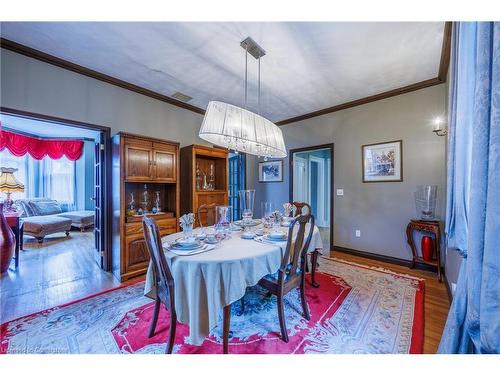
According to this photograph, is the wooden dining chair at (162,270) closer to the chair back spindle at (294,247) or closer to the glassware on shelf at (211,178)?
the chair back spindle at (294,247)

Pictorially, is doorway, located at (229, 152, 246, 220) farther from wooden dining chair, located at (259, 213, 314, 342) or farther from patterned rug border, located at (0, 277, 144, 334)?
wooden dining chair, located at (259, 213, 314, 342)

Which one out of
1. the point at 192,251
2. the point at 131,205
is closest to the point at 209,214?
the point at 131,205

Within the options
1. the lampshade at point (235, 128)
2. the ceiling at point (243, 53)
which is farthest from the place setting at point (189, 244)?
the ceiling at point (243, 53)

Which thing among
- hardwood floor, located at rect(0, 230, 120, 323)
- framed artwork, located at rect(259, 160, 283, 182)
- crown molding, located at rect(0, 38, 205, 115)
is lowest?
hardwood floor, located at rect(0, 230, 120, 323)

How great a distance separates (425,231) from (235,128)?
2.98m

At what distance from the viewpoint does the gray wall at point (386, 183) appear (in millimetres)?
2998

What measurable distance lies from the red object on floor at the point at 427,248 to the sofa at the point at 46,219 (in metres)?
6.82

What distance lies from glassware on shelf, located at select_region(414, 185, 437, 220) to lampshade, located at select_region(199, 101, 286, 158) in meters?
2.11

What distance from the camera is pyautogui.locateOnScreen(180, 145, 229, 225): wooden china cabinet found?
135 inches

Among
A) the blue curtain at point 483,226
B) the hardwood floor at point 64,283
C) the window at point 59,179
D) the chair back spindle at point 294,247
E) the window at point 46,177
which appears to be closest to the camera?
the blue curtain at point 483,226

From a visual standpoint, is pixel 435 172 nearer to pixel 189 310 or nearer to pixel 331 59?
Result: pixel 331 59

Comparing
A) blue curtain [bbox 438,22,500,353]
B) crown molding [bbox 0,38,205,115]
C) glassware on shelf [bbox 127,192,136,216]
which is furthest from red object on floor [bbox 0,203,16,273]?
blue curtain [bbox 438,22,500,353]

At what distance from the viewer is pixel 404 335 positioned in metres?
1.66
